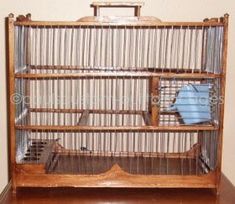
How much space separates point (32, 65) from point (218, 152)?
2.18 feet

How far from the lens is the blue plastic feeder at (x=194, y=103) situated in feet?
3.74

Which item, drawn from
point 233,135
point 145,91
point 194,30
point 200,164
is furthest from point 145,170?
point 194,30

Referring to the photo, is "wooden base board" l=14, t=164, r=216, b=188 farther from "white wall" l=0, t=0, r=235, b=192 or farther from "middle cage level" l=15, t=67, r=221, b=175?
"white wall" l=0, t=0, r=235, b=192

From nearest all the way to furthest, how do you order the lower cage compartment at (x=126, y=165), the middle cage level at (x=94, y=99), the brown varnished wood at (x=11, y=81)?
1. the brown varnished wood at (x=11, y=81)
2. the lower cage compartment at (x=126, y=165)
3. the middle cage level at (x=94, y=99)

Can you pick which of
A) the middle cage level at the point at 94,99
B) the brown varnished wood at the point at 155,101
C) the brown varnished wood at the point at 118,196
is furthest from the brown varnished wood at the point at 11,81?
the brown varnished wood at the point at 155,101

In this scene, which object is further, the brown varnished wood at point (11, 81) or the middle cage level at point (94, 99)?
the middle cage level at point (94, 99)

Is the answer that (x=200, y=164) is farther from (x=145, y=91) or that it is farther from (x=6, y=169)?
(x=6, y=169)

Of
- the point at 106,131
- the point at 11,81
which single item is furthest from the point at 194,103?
the point at 11,81

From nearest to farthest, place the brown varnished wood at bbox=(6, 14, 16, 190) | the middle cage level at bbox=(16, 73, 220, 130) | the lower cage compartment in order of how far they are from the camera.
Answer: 1. the brown varnished wood at bbox=(6, 14, 16, 190)
2. the lower cage compartment
3. the middle cage level at bbox=(16, 73, 220, 130)

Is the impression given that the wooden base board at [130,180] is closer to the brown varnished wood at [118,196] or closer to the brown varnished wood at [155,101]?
the brown varnished wood at [118,196]

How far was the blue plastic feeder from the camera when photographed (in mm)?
1139

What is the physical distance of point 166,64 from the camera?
55.1 inches

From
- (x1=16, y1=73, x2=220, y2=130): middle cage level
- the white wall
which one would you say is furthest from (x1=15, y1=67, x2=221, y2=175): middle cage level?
the white wall

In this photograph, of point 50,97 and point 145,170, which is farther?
point 50,97
